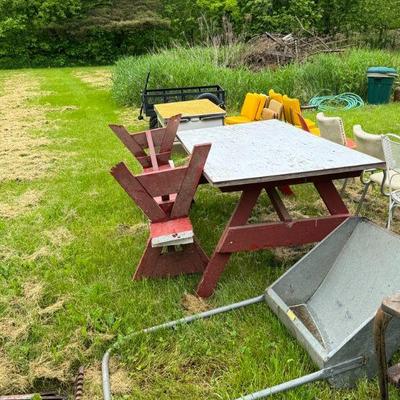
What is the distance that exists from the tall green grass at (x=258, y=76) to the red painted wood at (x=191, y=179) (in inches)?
287

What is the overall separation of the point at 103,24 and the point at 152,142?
2595 centimetres

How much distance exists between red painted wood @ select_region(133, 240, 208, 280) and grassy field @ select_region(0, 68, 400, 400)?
61 millimetres

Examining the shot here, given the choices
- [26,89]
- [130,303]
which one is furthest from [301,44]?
[130,303]

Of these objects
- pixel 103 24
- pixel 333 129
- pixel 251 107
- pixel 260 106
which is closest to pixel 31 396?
pixel 333 129

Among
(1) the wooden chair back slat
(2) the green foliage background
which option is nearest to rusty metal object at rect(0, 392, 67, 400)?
(1) the wooden chair back slat

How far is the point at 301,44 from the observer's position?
48.1 ft

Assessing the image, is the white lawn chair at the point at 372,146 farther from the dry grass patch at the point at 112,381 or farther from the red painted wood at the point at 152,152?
the dry grass patch at the point at 112,381

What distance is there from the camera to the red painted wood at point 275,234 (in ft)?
10.1

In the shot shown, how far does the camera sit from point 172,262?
3.42 metres

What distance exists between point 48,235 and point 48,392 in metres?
2.02

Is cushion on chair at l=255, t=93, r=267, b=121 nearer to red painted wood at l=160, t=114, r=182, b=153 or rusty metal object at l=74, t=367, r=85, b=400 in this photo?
red painted wood at l=160, t=114, r=182, b=153

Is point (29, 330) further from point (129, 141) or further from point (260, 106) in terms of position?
point (260, 106)

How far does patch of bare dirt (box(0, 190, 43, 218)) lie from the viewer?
16.4 ft

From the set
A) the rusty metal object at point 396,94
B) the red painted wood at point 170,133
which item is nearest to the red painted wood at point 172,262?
the red painted wood at point 170,133
